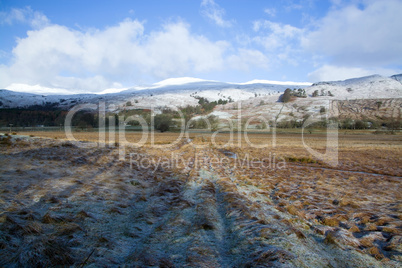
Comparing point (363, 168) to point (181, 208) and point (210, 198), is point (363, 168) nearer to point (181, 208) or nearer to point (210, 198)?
point (210, 198)

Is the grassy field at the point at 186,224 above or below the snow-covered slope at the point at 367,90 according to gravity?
below

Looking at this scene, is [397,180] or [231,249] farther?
[397,180]

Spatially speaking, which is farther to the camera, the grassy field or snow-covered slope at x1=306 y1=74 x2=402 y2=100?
snow-covered slope at x1=306 y1=74 x2=402 y2=100

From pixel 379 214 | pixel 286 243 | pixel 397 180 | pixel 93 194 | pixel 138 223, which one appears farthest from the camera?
pixel 397 180

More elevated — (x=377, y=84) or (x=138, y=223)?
(x=377, y=84)

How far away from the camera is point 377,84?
156875mm

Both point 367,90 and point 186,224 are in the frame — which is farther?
point 367,90

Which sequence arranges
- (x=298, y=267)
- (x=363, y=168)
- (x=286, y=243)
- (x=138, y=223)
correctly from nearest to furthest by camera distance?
(x=298, y=267) → (x=286, y=243) → (x=138, y=223) → (x=363, y=168)

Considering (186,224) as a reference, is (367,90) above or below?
above

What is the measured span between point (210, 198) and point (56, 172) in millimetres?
6637

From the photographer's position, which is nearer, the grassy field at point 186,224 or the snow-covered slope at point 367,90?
the grassy field at point 186,224

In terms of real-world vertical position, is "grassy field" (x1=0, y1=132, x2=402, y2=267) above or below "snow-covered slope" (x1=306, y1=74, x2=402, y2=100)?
below

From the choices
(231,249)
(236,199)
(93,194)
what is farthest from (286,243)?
(93,194)

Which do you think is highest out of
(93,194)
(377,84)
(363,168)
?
(377,84)
